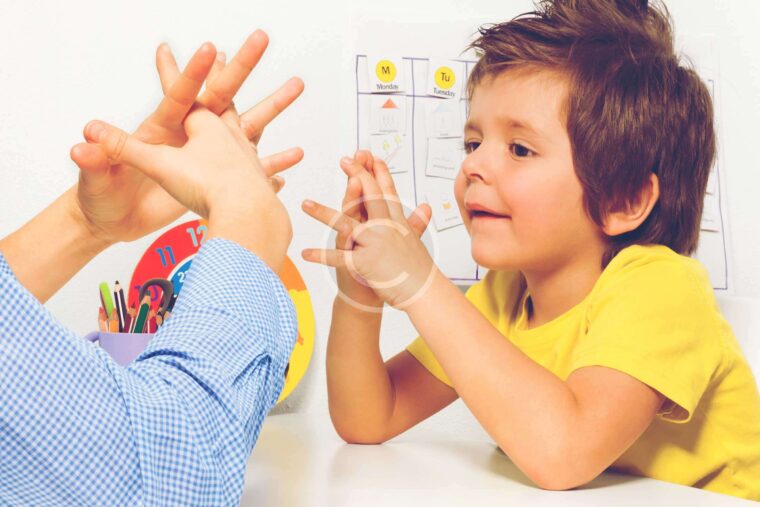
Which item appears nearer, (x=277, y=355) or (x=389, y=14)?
(x=277, y=355)

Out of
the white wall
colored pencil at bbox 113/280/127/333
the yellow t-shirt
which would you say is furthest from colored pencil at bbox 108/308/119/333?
the yellow t-shirt

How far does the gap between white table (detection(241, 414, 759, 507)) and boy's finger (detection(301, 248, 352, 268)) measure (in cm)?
18

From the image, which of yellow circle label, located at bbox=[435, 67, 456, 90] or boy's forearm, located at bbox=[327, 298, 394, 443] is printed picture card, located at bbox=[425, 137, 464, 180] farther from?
boy's forearm, located at bbox=[327, 298, 394, 443]

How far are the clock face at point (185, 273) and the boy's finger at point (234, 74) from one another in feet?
1.03

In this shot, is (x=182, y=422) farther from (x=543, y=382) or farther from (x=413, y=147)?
(x=413, y=147)

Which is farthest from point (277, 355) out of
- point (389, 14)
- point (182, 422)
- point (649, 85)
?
point (389, 14)

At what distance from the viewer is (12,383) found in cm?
37

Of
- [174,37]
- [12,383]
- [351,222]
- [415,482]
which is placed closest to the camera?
[12,383]

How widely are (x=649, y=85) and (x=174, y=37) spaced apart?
570 millimetres

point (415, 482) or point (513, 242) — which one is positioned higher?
point (513, 242)

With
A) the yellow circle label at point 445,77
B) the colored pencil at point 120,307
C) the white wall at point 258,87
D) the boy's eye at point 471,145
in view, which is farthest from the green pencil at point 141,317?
the yellow circle label at point 445,77

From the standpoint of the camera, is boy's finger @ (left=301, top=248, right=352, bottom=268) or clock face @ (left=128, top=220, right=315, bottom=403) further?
clock face @ (left=128, top=220, right=315, bottom=403)

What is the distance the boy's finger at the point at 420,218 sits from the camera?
827mm

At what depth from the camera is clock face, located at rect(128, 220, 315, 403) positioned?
1.01 meters
